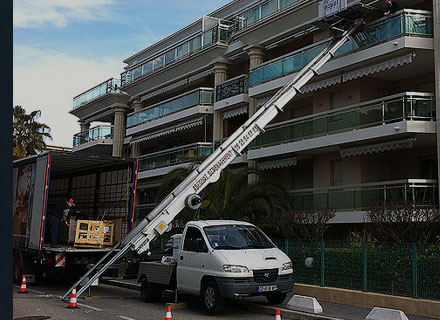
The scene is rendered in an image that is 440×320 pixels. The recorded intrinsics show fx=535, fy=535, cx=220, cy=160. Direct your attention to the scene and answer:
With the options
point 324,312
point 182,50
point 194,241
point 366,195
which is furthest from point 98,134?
point 324,312

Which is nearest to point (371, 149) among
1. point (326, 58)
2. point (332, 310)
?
point (326, 58)

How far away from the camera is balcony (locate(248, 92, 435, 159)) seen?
18.3 meters

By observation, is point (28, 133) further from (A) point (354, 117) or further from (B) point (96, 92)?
(A) point (354, 117)

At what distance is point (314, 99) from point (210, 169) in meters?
10.6

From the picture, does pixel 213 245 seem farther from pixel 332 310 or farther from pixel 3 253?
pixel 3 253

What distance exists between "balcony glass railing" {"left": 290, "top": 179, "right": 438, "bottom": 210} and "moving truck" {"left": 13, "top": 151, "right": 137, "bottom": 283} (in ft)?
25.6

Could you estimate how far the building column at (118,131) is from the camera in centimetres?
4053

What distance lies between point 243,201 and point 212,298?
911cm

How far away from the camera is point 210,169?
49.9 feet

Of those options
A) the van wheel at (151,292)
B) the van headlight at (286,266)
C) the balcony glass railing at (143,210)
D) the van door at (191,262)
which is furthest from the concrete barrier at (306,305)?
the balcony glass railing at (143,210)

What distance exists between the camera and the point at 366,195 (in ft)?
63.9

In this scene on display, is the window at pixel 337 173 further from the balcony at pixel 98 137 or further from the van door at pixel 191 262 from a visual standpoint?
the balcony at pixel 98 137

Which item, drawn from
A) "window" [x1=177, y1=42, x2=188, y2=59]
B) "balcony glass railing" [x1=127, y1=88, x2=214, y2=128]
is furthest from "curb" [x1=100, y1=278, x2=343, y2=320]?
"window" [x1=177, y1=42, x2=188, y2=59]

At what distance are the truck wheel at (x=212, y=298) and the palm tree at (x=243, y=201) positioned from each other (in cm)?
780
